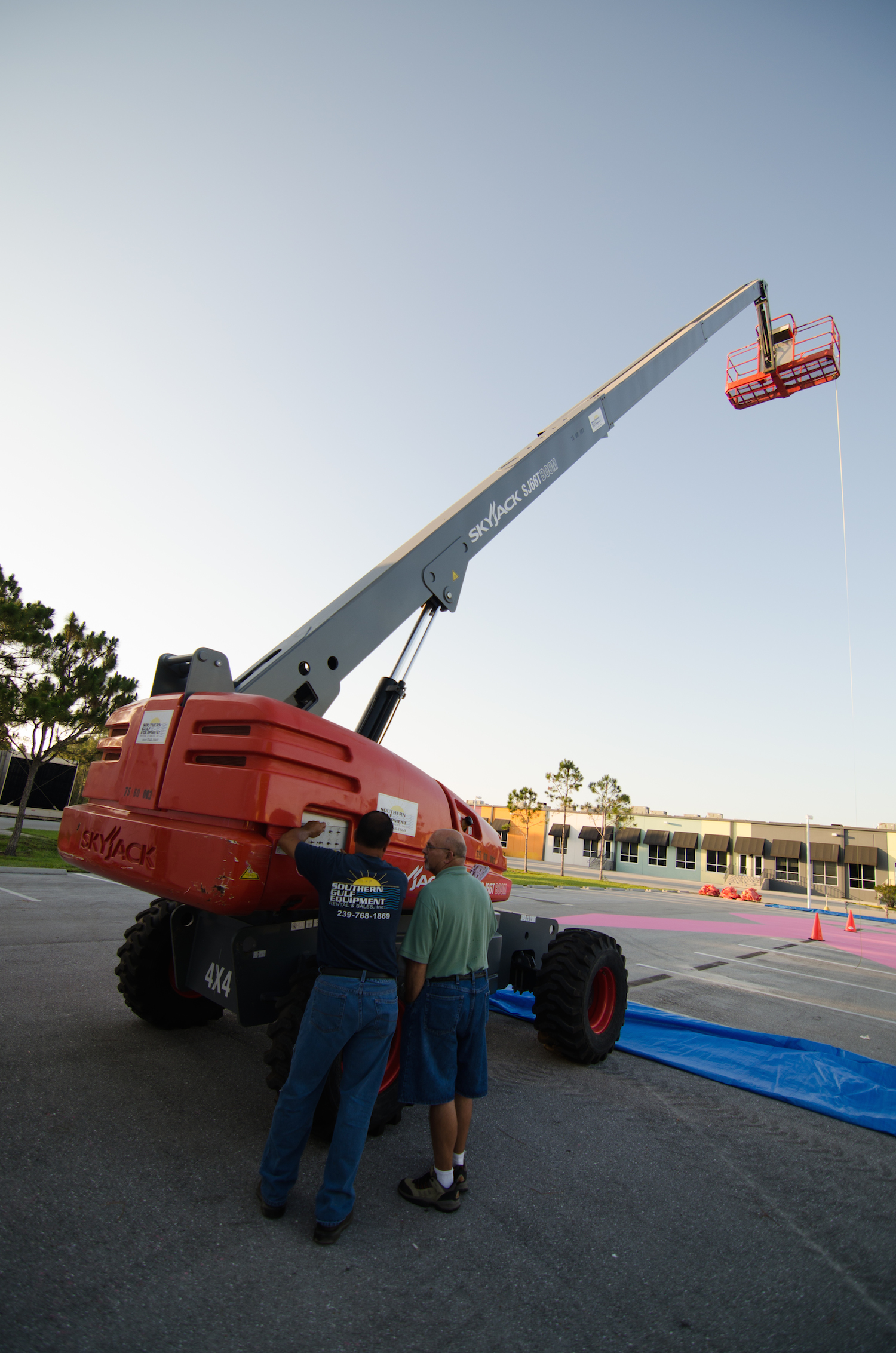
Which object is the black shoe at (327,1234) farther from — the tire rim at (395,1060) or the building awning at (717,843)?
the building awning at (717,843)

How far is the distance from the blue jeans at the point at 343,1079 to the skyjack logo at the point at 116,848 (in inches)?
44.0

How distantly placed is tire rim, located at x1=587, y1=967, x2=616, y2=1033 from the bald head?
288 cm

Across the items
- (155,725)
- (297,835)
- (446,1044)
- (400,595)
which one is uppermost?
(400,595)

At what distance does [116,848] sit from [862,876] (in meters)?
61.9

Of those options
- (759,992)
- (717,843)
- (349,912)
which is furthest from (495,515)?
(717,843)

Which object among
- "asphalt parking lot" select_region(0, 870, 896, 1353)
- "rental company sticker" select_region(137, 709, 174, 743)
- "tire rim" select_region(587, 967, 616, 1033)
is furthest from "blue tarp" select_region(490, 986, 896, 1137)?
"rental company sticker" select_region(137, 709, 174, 743)

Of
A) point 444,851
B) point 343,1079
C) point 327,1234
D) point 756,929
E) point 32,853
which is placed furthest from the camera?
point 756,929

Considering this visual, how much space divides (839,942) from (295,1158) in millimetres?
22048

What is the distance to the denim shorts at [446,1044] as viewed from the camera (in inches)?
129

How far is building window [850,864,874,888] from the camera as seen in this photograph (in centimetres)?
5209

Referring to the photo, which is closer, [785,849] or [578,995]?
[578,995]

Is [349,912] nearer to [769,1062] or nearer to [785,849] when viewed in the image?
[769,1062]

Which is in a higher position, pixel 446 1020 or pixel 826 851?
pixel 826 851

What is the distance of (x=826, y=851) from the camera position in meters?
53.4
